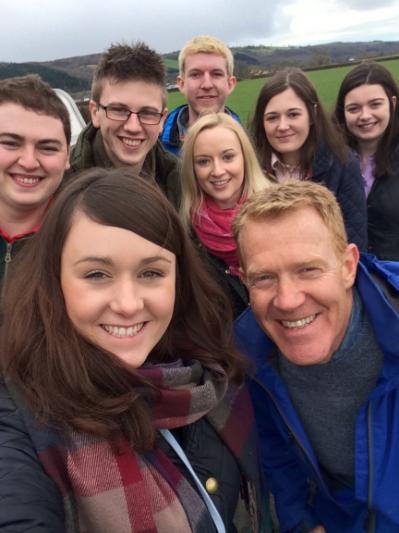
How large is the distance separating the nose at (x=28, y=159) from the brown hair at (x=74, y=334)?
2.79 feet

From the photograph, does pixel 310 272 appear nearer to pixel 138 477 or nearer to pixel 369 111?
pixel 138 477

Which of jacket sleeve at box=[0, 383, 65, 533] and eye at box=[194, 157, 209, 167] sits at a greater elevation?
eye at box=[194, 157, 209, 167]

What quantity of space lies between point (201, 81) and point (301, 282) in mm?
3268

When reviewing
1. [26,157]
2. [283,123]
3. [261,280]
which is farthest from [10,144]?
[283,123]

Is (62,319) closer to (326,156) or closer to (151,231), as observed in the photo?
(151,231)

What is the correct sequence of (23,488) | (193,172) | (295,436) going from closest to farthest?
1. (23,488)
2. (295,436)
3. (193,172)

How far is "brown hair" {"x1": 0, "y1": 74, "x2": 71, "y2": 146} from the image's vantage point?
266cm

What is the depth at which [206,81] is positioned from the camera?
15.2ft

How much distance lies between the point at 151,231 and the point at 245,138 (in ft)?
7.36

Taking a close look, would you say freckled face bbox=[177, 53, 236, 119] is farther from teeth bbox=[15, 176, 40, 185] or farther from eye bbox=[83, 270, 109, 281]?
eye bbox=[83, 270, 109, 281]

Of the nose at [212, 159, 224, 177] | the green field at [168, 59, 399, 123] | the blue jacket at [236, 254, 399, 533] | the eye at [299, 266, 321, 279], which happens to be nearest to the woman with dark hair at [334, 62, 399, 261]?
the nose at [212, 159, 224, 177]

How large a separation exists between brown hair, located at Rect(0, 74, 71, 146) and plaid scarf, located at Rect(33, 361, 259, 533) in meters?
1.72

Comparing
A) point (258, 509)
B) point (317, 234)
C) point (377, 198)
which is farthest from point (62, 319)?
point (377, 198)

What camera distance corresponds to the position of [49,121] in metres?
2.71
